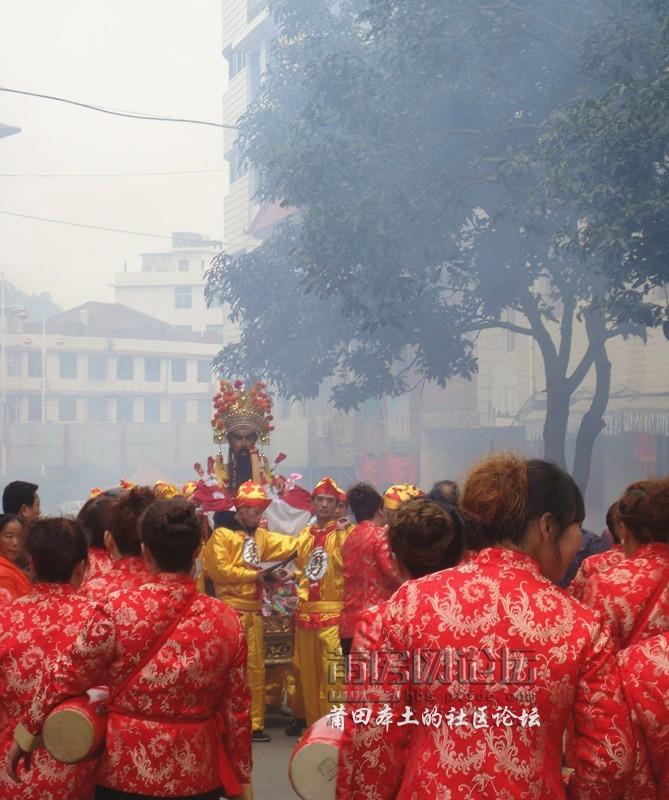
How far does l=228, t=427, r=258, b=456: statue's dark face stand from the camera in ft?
28.0

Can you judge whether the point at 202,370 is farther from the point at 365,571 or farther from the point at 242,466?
the point at 365,571

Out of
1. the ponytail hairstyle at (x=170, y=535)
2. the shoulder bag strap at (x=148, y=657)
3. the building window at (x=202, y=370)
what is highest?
the building window at (x=202, y=370)

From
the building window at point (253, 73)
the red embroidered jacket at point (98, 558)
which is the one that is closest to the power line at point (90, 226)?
the building window at point (253, 73)

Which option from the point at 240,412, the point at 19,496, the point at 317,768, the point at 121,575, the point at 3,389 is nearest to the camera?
the point at 317,768

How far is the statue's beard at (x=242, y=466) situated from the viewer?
839 centimetres

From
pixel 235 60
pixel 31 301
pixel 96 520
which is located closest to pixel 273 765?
pixel 96 520

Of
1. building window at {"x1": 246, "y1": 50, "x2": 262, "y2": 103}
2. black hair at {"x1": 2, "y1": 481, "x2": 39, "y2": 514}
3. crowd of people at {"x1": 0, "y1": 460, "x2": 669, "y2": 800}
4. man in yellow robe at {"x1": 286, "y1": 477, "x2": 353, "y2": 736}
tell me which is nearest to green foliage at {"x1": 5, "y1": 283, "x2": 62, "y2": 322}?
building window at {"x1": 246, "y1": 50, "x2": 262, "y2": 103}

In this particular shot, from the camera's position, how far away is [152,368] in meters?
23.3

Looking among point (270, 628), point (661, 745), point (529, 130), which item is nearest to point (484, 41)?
point (529, 130)

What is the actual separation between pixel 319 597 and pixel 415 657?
14.5ft

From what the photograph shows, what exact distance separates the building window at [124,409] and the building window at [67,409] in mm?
913

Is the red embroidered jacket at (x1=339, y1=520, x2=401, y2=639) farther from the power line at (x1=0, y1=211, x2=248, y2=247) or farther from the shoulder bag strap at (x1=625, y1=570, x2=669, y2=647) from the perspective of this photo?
the power line at (x1=0, y1=211, x2=248, y2=247)

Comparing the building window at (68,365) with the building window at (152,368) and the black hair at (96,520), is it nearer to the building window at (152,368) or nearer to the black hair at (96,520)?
the building window at (152,368)

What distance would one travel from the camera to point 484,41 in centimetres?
1234
